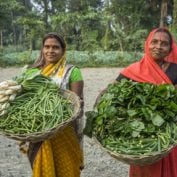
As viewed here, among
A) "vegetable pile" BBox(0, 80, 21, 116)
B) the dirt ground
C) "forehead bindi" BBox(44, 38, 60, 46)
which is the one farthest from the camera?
the dirt ground

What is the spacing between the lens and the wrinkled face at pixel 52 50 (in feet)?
11.5

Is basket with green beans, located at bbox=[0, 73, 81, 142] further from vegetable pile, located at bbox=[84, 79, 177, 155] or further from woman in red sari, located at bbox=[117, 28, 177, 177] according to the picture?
woman in red sari, located at bbox=[117, 28, 177, 177]

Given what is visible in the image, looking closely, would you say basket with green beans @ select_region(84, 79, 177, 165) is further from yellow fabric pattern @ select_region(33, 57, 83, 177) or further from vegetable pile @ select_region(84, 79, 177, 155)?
yellow fabric pattern @ select_region(33, 57, 83, 177)

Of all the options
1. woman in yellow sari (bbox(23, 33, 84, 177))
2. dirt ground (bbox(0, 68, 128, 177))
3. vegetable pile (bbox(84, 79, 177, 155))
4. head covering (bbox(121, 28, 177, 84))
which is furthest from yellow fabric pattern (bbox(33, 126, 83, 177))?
dirt ground (bbox(0, 68, 128, 177))

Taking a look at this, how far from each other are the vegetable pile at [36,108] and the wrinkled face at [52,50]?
0.26 metres

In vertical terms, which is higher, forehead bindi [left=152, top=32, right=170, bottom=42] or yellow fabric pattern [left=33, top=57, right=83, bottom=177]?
forehead bindi [left=152, top=32, right=170, bottom=42]

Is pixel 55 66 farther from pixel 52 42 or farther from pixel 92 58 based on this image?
pixel 92 58

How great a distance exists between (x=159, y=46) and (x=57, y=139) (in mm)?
1195

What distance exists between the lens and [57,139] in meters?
3.56

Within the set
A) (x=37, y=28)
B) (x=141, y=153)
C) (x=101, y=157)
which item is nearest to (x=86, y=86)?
(x=101, y=157)

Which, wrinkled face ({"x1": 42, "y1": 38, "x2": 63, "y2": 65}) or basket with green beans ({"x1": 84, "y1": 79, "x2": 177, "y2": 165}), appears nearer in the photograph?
basket with green beans ({"x1": 84, "y1": 79, "x2": 177, "y2": 165})

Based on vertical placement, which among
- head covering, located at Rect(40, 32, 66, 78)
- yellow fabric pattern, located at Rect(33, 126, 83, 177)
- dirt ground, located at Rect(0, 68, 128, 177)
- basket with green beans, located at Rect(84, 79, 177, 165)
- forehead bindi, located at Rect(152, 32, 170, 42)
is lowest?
dirt ground, located at Rect(0, 68, 128, 177)

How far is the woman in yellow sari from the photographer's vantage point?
352 centimetres

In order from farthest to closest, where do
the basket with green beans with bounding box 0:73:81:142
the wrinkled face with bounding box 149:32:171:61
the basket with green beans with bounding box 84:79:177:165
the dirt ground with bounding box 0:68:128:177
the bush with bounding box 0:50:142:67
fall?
the bush with bounding box 0:50:142:67 < the dirt ground with bounding box 0:68:128:177 < the wrinkled face with bounding box 149:32:171:61 < the basket with green beans with bounding box 0:73:81:142 < the basket with green beans with bounding box 84:79:177:165
